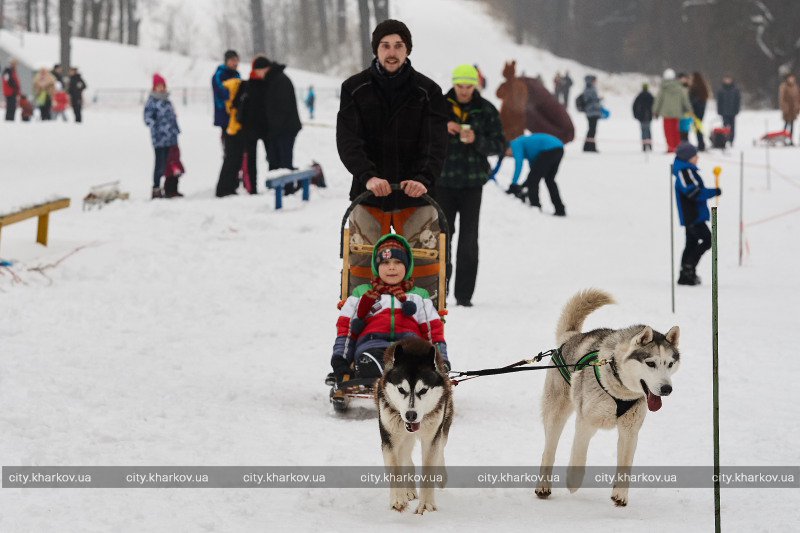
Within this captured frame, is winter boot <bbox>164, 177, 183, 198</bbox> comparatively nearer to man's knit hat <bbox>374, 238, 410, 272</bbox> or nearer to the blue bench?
the blue bench

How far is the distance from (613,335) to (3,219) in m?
7.42

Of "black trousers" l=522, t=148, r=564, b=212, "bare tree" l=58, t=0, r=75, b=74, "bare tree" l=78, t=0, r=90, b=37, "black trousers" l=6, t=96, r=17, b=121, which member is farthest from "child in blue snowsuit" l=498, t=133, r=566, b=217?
"bare tree" l=78, t=0, r=90, b=37

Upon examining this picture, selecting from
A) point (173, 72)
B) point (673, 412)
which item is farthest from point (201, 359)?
point (173, 72)

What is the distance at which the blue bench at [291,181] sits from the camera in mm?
14168

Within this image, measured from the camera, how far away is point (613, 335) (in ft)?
15.6

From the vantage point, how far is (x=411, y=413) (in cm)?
425

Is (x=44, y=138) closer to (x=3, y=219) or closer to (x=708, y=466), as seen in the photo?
(x=3, y=219)

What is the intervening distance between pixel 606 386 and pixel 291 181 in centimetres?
1077

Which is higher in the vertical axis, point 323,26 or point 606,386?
point 323,26

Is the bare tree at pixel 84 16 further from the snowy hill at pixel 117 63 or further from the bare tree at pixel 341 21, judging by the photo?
the bare tree at pixel 341 21

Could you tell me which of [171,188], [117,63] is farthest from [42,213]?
[117,63]

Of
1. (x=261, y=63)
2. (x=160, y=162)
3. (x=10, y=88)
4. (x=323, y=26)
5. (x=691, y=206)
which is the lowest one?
(x=691, y=206)

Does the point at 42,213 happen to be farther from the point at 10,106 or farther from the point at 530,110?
the point at 10,106

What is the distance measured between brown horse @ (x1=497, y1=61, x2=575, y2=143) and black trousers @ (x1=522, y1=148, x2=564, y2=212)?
1.28 metres
